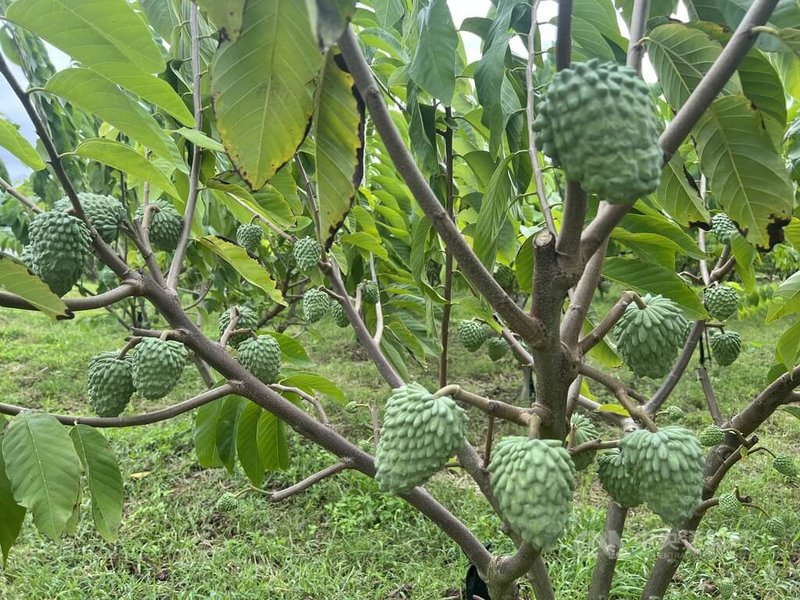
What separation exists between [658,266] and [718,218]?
1.00 meters

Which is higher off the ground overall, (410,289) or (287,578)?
(410,289)

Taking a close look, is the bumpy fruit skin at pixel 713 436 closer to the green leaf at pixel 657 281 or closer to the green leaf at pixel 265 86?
the green leaf at pixel 657 281

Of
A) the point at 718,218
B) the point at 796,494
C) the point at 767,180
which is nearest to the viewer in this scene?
the point at 767,180

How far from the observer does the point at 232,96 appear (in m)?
0.64

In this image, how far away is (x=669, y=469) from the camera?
0.80m

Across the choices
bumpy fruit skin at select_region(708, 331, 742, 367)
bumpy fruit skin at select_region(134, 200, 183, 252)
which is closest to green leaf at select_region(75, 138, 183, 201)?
bumpy fruit skin at select_region(134, 200, 183, 252)

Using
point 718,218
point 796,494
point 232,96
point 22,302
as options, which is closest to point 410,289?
point 718,218

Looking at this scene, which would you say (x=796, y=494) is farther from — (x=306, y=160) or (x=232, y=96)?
(x=232, y=96)

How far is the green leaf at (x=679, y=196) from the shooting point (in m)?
1.01

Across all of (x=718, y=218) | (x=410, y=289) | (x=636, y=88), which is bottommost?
(x=410, y=289)

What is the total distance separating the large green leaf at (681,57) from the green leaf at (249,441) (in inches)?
47.6

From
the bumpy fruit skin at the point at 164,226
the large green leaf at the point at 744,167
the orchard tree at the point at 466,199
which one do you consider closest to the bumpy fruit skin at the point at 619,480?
the orchard tree at the point at 466,199

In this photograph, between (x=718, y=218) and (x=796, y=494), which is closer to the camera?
(x=718, y=218)

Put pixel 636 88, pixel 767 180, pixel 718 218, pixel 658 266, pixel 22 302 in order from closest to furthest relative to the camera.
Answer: pixel 636 88
pixel 767 180
pixel 22 302
pixel 658 266
pixel 718 218
